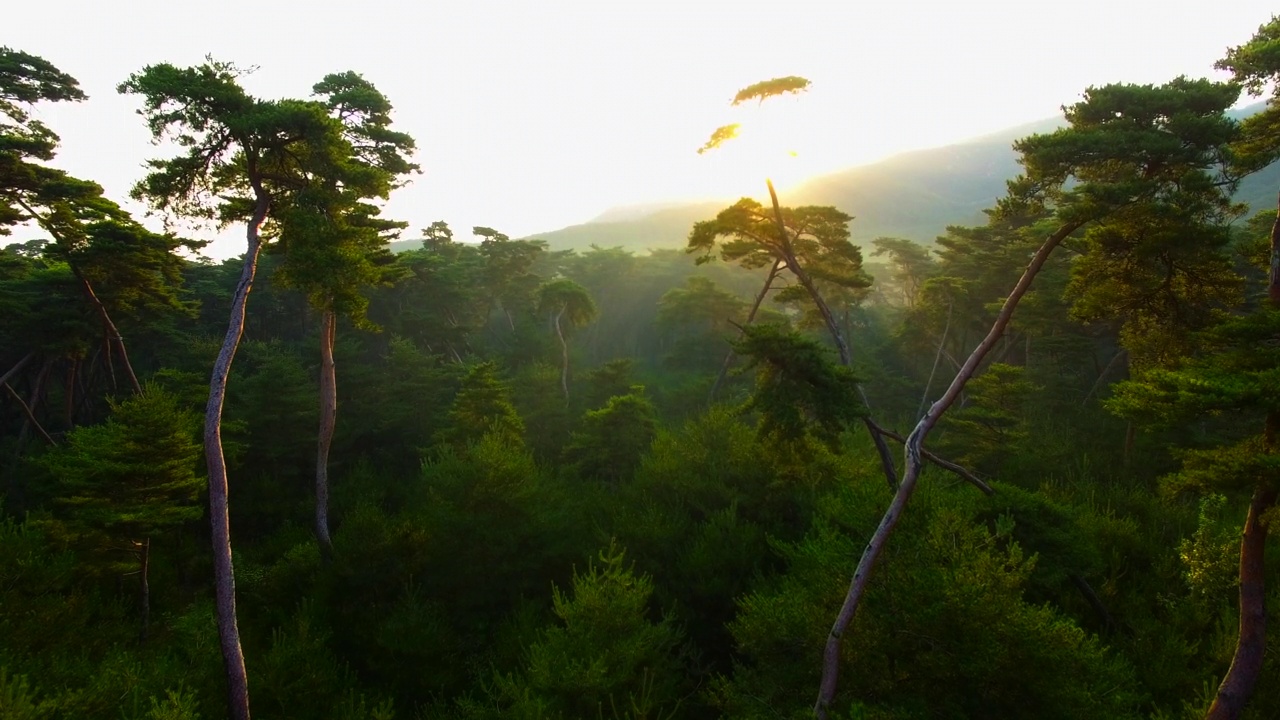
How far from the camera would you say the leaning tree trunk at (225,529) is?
10312mm

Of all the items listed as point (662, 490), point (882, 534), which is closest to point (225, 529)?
point (662, 490)

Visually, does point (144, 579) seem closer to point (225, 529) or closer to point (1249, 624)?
point (225, 529)

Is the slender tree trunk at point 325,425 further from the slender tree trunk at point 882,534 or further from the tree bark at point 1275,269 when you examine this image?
the tree bark at point 1275,269

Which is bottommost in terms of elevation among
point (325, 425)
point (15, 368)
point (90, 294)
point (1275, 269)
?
point (325, 425)

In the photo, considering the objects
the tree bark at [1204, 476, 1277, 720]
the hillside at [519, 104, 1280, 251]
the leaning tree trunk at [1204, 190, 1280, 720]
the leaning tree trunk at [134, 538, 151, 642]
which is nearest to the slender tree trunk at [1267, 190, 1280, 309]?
the leaning tree trunk at [1204, 190, 1280, 720]

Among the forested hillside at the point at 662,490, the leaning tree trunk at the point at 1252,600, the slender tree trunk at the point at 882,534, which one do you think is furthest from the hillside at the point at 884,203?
the leaning tree trunk at the point at 1252,600

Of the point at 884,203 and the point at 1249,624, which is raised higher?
the point at 884,203

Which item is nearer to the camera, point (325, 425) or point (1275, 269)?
point (1275, 269)

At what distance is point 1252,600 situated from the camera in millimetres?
8125

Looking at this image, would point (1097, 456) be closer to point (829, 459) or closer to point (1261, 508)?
point (829, 459)

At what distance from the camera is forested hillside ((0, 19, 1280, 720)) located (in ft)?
28.1

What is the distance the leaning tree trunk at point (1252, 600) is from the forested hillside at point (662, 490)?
5cm

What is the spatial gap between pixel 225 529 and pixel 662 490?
11.8 meters

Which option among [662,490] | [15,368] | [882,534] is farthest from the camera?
[15,368]
